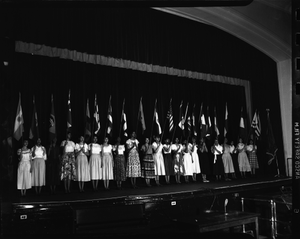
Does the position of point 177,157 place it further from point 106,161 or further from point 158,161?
point 106,161

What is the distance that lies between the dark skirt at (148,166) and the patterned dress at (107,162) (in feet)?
3.59

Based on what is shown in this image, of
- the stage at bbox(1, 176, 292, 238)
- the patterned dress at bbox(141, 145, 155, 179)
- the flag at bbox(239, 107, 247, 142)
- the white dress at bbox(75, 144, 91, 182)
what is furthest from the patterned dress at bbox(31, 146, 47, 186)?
the flag at bbox(239, 107, 247, 142)

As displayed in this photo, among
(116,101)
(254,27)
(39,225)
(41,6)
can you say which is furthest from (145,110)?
(41,6)

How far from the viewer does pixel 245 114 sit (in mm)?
13430

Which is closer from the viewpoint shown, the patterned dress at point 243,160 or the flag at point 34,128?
the flag at point 34,128

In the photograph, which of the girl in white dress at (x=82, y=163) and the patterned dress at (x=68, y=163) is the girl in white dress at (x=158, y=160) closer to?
the girl in white dress at (x=82, y=163)

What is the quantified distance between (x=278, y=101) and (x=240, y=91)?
1.75 meters

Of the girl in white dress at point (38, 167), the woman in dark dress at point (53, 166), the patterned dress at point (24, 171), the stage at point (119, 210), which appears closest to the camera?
the stage at point (119, 210)

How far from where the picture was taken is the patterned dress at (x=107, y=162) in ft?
28.3

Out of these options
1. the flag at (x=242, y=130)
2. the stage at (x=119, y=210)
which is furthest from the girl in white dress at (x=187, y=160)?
the flag at (x=242, y=130)

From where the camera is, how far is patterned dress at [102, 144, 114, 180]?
864 cm

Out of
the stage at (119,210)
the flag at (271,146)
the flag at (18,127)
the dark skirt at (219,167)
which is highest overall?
the flag at (18,127)

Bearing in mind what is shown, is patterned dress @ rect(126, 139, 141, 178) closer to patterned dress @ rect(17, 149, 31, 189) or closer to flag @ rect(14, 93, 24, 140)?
patterned dress @ rect(17, 149, 31, 189)

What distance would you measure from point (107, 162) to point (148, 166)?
131cm
